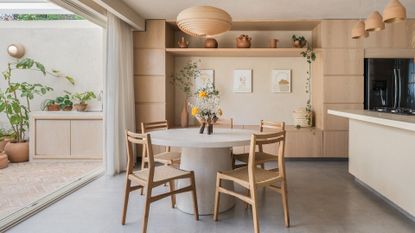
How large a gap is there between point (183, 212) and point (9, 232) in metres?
1.47

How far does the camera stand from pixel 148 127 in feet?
11.0

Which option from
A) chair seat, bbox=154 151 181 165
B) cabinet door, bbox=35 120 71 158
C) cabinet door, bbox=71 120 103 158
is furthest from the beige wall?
chair seat, bbox=154 151 181 165

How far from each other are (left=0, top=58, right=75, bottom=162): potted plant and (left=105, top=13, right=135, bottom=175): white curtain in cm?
174

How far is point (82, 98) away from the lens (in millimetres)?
5023

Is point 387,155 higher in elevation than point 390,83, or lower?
lower

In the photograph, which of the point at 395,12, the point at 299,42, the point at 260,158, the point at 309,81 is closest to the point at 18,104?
the point at 260,158

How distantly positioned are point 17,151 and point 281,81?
479cm

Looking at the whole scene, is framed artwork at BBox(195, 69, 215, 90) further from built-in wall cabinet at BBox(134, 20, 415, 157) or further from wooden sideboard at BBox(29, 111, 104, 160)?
wooden sideboard at BBox(29, 111, 104, 160)

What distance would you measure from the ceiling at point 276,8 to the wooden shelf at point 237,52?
1.68 feet

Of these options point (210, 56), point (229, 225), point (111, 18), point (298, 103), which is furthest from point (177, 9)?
point (229, 225)

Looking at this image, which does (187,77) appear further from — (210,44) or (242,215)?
(242,215)

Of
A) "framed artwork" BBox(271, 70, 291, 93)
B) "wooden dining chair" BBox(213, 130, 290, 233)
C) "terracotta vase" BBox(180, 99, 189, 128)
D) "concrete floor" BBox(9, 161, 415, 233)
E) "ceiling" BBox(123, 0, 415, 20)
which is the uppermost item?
"ceiling" BBox(123, 0, 415, 20)

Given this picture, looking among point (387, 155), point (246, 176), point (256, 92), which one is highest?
point (256, 92)

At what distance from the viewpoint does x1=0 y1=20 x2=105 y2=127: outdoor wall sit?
16.8 feet
